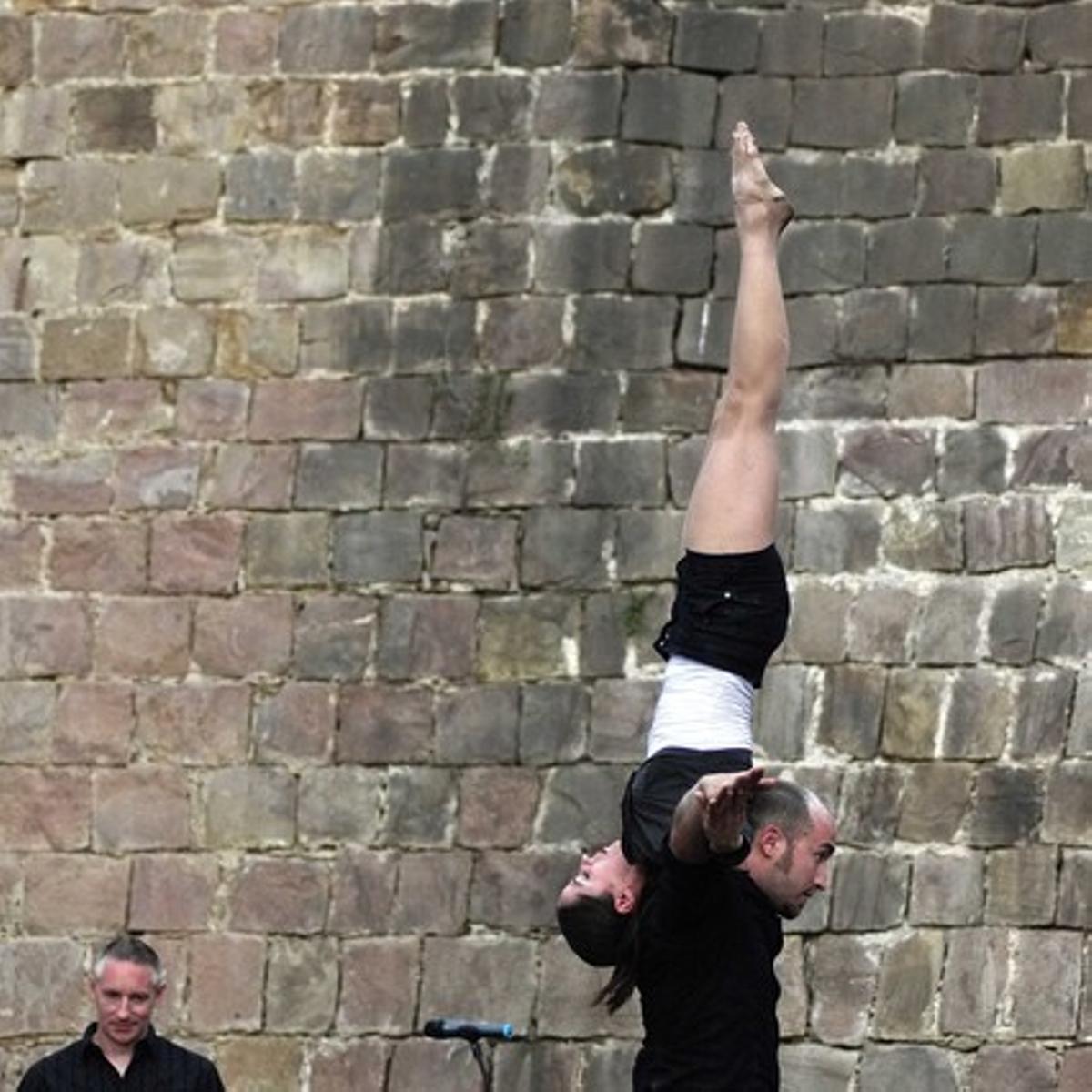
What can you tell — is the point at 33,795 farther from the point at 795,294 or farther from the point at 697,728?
the point at 697,728

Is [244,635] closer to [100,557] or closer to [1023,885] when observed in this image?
[100,557]

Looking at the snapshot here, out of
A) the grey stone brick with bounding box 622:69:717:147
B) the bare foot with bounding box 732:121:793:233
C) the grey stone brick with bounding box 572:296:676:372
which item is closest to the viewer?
the bare foot with bounding box 732:121:793:233

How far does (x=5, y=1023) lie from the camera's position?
12.1 m

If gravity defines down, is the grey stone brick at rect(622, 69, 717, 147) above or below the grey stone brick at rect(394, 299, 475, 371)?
above

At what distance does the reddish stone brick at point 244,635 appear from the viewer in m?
12.1

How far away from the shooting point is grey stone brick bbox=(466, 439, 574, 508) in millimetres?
11969

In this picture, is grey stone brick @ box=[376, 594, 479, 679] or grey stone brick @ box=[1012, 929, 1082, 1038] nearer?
grey stone brick @ box=[1012, 929, 1082, 1038]

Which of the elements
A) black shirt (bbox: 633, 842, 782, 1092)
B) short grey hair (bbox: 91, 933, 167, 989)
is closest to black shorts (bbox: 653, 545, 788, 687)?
black shirt (bbox: 633, 842, 782, 1092)

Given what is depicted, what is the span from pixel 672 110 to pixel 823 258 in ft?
2.22

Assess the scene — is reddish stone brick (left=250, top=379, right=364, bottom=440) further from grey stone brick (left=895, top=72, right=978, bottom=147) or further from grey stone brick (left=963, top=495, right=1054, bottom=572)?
grey stone brick (left=963, top=495, right=1054, bottom=572)

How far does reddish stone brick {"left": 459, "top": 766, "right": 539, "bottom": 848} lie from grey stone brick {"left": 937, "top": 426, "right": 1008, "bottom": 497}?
152 centimetres

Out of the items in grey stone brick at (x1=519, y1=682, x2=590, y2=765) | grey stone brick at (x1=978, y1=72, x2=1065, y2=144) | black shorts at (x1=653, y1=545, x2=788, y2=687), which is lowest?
grey stone brick at (x1=519, y1=682, x2=590, y2=765)

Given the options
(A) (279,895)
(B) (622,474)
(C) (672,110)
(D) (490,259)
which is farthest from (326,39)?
(A) (279,895)

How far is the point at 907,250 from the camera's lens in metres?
11.8
